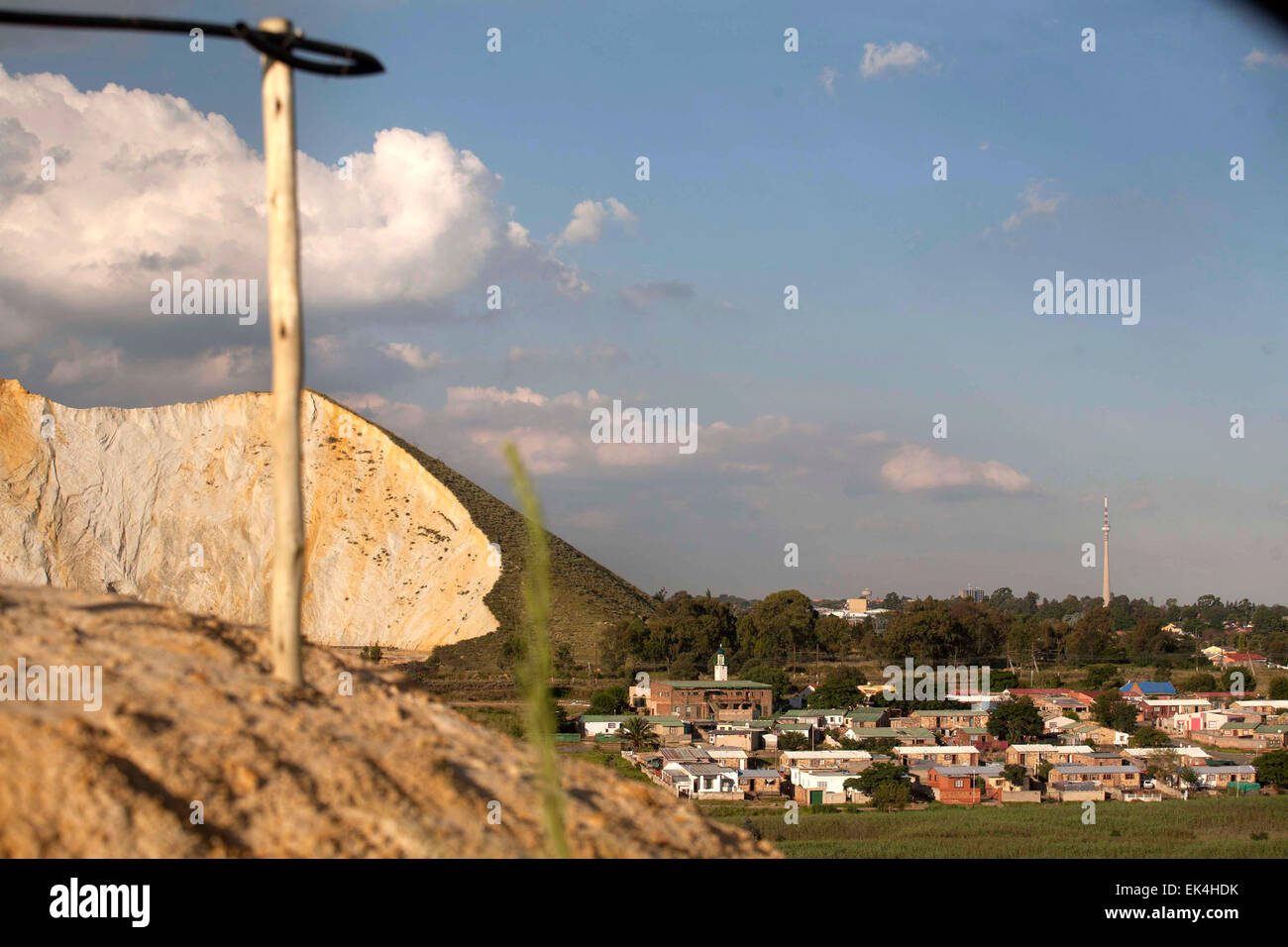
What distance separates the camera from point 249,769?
9.07 feet

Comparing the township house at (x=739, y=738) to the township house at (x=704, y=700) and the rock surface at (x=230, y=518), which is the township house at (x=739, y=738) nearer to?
the township house at (x=704, y=700)

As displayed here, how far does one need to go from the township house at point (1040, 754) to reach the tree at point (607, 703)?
14810 millimetres

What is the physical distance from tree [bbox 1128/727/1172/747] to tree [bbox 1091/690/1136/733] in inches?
93.2

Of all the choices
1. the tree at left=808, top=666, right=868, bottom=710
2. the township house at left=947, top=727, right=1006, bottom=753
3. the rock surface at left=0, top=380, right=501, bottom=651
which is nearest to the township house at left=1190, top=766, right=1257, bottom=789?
the township house at left=947, top=727, right=1006, bottom=753

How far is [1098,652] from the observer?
64.5 metres

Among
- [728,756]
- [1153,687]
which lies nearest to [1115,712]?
[1153,687]

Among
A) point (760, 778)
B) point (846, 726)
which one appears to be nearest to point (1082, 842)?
point (760, 778)

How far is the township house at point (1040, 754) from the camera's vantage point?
36.0m

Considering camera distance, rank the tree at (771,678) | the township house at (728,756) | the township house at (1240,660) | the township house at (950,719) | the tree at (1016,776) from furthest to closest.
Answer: the township house at (1240,660), the tree at (771,678), the township house at (950,719), the township house at (728,756), the tree at (1016,776)

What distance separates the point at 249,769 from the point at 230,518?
41892 mm

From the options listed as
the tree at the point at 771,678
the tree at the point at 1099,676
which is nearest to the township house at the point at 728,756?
the tree at the point at 771,678

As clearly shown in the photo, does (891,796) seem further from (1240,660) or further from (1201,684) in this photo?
(1240,660)
